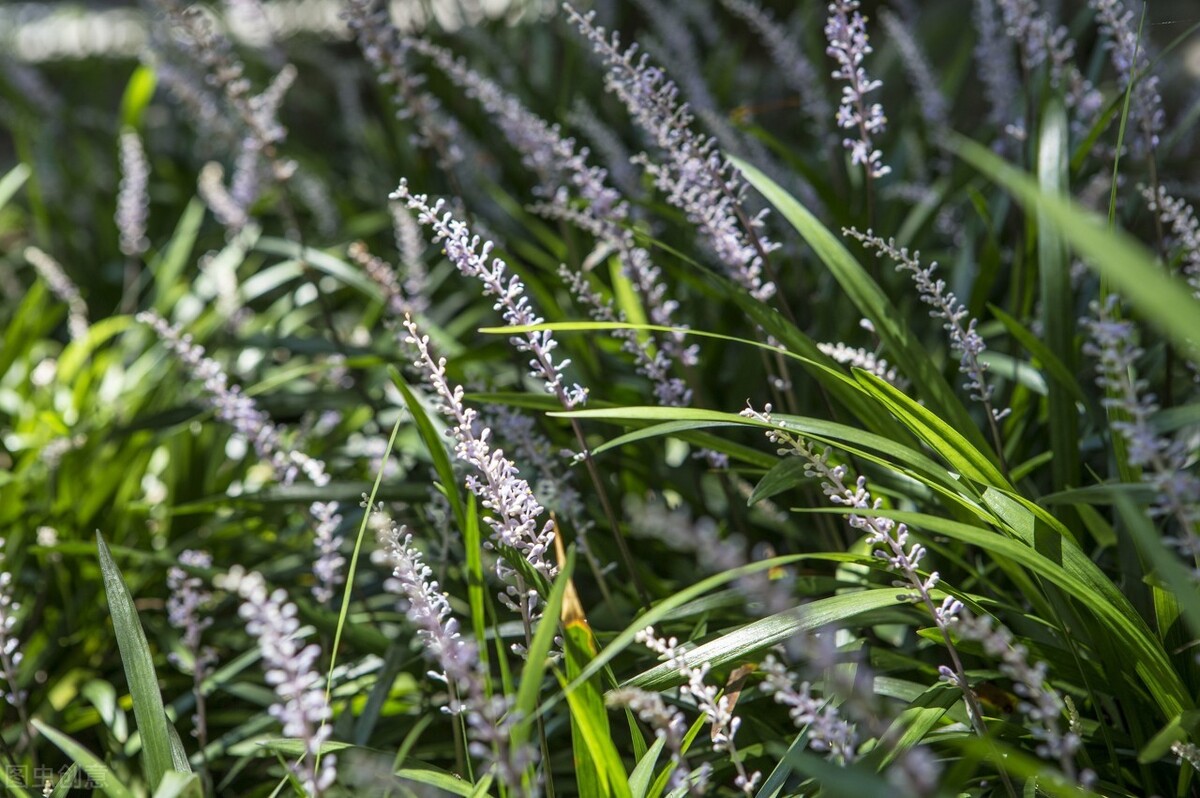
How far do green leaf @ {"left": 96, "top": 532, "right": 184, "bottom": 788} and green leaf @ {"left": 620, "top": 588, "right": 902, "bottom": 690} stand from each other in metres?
0.68

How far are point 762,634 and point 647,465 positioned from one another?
0.86 metres

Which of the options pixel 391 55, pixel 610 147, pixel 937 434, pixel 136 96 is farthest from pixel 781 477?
pixel 136 96

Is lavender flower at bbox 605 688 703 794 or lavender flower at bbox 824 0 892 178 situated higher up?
lavender flower at bbox 824 0 892 178

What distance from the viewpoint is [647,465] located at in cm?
229

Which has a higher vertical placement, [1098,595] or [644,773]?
[1098,595]

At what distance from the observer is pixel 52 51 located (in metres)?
7.88

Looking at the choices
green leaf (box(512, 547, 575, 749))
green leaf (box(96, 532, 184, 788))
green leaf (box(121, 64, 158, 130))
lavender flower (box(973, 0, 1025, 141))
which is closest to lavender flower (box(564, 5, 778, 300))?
green leaf (box(512, 547, 575, 749))

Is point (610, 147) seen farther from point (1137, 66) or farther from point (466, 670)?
point (466, 670)

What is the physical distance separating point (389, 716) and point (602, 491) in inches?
33.0

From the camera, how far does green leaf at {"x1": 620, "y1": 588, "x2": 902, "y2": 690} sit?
142 cm

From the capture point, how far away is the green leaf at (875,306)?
1.80 metres

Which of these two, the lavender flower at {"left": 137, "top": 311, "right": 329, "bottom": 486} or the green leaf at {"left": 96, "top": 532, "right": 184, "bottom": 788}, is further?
the lavender flower at {"left": 137, "top": 311, "right": 329, "bottom": 486}

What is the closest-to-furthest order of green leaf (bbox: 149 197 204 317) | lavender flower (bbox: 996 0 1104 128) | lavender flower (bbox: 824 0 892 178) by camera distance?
lavender flower (bbox: 824 0 892 178) → lavender flower (bbox: 996 0 1104 128) → green leaf (bbox: 149 197 204 317)

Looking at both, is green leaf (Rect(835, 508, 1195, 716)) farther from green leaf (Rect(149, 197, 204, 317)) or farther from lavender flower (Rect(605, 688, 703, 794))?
green leaf (Rect(149, 197, 204, 317))
